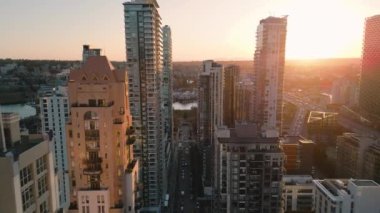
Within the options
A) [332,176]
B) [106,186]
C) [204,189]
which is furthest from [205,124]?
[106,186]

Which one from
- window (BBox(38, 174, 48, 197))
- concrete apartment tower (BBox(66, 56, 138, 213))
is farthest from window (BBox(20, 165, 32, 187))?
concrete apartment tower (BBox(66, 56, 138, 213))

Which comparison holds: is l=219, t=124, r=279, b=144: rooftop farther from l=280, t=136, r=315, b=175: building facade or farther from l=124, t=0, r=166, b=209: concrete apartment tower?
l=280, t=136, r=315, b=175: building facade

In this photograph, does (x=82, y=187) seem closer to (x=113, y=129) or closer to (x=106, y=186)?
(x=106, y=186)

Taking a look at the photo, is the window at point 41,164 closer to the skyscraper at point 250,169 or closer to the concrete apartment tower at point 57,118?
the skyscraper at point 250,169

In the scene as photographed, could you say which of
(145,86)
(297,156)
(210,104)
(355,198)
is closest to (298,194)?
(297,156)

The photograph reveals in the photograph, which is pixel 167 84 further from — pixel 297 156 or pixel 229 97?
pixel 297 156
